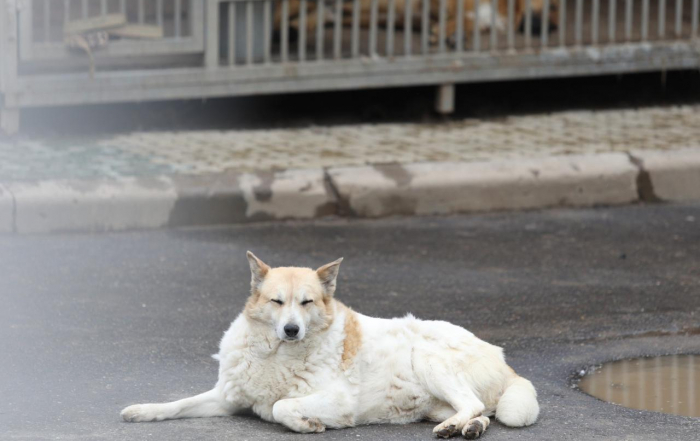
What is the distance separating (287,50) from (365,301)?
4.25 meters

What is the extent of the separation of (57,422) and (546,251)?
386 centimetres

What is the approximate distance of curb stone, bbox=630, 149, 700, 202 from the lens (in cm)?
858

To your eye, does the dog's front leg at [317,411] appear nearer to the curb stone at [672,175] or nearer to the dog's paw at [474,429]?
the dog's paw at [474,429]

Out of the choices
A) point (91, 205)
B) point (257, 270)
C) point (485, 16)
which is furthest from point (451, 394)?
point (485, 16)

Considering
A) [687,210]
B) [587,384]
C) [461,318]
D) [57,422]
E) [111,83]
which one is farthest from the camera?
[111,83]

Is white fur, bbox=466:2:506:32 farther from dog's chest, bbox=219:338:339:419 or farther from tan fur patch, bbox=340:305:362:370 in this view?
dog's chest, bbox=219:338:339:419

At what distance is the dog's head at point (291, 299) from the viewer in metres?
4.44

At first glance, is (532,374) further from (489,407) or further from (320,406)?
(320,406)

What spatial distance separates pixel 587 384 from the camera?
5195 mm

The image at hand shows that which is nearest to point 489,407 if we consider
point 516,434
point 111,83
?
point 516,434

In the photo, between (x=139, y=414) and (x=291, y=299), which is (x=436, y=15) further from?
(x=139, y=414)

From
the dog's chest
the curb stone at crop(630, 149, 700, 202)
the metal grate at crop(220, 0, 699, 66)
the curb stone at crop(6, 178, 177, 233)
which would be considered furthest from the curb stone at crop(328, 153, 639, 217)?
the dog's chest

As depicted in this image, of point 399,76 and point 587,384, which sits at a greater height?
point 399,76

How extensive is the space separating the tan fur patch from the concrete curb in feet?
10.6
